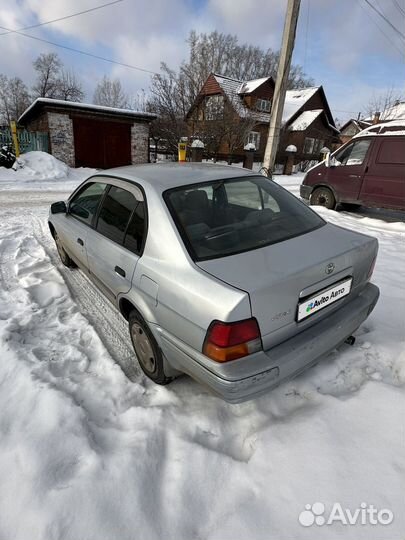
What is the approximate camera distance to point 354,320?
225 centimetres

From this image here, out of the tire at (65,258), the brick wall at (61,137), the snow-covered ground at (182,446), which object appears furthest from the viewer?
the brick wall at (61,137)

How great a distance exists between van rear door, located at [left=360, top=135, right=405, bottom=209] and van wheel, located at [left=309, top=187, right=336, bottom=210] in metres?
0.80

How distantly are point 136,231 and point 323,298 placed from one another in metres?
1.38

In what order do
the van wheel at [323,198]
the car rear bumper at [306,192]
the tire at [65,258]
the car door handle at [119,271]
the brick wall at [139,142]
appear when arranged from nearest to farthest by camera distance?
1. the car door handle at [119,271]
2. the tire at [65,258]
3. the van wheel at [323,198]
4. the car rear bumper at [306,192]
5. the brick wall at [139,142]

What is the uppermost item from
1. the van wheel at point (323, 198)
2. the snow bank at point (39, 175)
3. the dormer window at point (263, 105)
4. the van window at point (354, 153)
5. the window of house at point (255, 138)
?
the dormer window at point (263, 105)

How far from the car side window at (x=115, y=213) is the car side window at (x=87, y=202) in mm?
188

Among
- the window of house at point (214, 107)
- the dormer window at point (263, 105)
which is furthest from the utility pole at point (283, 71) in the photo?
the dormer window at point (263, 105)

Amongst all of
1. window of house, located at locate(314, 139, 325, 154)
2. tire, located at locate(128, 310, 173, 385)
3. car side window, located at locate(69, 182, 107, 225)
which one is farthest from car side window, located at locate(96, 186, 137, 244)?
window of house, located at locate(314, 139, 325, 154)

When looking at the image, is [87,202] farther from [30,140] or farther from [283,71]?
[30,140]

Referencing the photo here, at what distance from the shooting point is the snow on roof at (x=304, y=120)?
96.2 ft

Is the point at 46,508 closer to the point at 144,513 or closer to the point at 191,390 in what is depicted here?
the point at 144,513

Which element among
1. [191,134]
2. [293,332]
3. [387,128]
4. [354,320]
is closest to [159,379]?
[293,332]

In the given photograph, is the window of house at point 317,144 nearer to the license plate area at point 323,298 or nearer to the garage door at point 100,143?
the garage door at point 100,143

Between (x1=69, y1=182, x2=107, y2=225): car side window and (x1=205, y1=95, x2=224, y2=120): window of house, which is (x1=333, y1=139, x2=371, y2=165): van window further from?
(x1=205, y1=95, x2=224, y2=120): window of house
